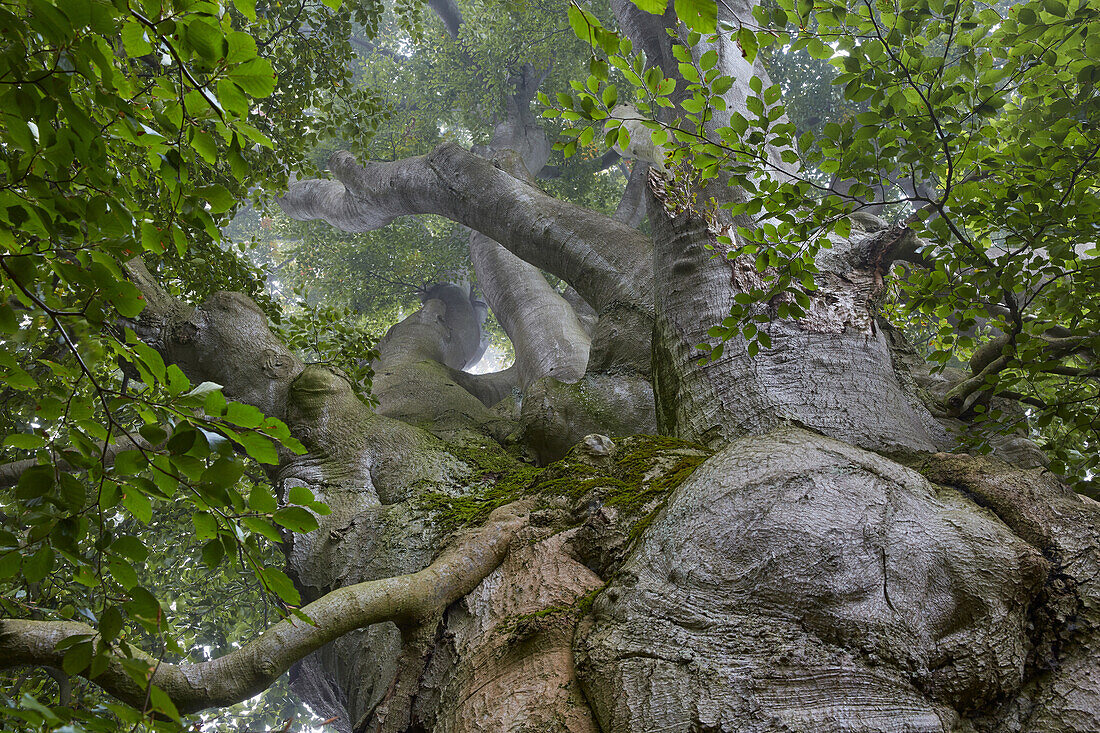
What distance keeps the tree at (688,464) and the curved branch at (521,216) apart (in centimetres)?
39

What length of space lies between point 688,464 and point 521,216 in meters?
3.07

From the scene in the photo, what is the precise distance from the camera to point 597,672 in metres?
1.53

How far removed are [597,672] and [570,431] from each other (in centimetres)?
196

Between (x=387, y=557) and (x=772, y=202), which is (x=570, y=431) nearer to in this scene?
(x=387, y=557)

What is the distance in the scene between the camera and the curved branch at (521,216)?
4352 millimetres

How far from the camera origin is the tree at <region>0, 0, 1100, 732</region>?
3.63ft

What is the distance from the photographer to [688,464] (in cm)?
232

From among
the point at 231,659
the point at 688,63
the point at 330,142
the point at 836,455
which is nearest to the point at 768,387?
the point at 836,455

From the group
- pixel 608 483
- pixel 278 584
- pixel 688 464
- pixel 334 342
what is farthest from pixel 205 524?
pixel 334 342

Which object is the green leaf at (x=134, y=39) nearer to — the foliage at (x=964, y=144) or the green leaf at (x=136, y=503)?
the green leaf at (x=136, y=503)

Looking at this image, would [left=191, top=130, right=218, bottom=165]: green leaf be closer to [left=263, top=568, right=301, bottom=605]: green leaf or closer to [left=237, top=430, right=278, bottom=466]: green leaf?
[left=237, top=430, right=278, bottom=466]: green leaf

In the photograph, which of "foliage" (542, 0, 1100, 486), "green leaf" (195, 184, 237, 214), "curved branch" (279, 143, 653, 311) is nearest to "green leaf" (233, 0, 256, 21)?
"green leaf" (195, 184, 237, 214)

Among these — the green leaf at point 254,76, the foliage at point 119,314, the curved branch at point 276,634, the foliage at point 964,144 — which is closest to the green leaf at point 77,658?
the foliage at point 119,314

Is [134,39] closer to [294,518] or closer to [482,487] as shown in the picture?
[294,518]
